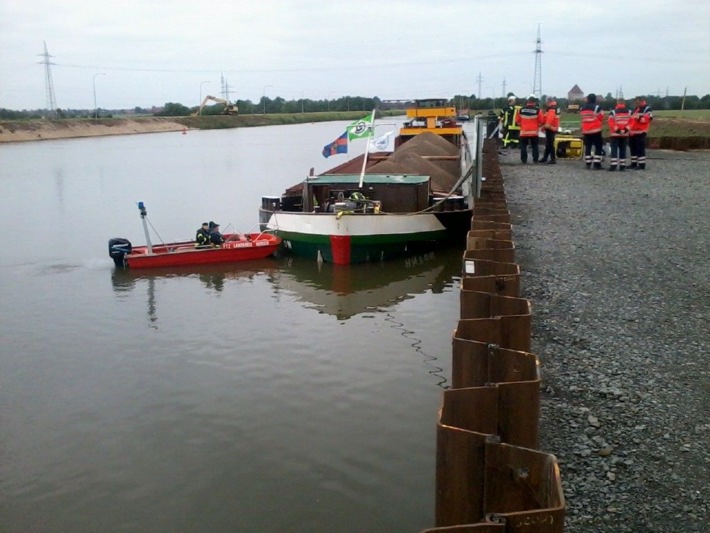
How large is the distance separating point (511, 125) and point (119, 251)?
15840 millimetres

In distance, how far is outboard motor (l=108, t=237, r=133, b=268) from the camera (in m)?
15.4

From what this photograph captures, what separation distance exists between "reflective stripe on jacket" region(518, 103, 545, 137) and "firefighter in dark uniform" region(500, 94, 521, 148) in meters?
3.24

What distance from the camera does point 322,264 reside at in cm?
1538

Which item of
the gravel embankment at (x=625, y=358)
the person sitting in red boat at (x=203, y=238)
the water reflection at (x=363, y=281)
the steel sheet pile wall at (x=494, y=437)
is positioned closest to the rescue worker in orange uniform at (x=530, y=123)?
the water reflection at (x=363, y=281)

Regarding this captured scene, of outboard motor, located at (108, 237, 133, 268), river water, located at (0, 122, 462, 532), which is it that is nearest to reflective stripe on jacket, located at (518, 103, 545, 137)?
river water, located at (0, 122, 462, 532)

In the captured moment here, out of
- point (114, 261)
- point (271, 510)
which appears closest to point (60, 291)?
point (114, 261)

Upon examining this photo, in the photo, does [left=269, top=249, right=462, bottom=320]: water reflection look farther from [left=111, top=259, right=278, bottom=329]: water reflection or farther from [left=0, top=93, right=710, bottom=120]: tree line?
[left=0, top=93, right=710, bottom=120]: tree line

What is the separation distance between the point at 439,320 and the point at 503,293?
533 centimetres

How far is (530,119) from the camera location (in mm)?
19750

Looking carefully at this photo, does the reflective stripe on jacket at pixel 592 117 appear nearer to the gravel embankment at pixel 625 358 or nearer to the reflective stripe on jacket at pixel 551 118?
the reflective stripe on jacket at pixel 551 118

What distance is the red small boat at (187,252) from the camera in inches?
601

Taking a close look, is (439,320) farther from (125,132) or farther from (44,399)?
(125,132)

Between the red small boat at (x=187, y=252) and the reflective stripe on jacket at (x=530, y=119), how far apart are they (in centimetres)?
851

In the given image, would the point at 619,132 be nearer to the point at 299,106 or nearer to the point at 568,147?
the point at 568,147
